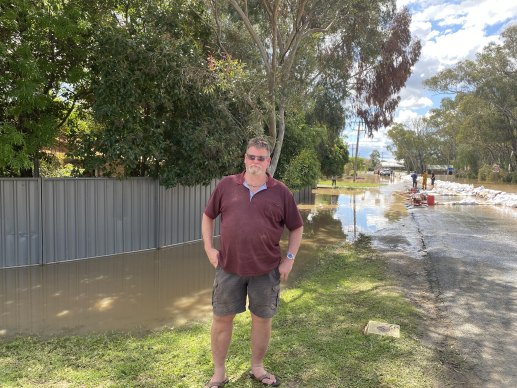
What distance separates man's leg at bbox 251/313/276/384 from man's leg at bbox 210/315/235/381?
7.5 inches

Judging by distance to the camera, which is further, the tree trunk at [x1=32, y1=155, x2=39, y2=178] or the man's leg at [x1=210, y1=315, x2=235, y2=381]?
the tree trunk at [x1=32, y1=155, x2=39, y2=178]

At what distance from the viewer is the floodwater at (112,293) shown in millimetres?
5078

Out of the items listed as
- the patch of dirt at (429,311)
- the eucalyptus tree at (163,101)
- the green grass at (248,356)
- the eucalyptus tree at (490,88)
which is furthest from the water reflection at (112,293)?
the eucalyptus tree at (490,88)

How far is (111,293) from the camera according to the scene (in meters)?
6.28

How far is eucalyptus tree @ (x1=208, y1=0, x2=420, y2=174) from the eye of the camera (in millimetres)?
9383

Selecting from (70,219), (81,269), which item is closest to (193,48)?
(70,219)

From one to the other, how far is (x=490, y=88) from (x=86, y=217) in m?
38.9

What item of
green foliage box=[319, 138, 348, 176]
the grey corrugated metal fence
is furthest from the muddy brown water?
green foliage box=[319, 138, 348, 176]

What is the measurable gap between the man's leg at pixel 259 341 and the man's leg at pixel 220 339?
0.19 m

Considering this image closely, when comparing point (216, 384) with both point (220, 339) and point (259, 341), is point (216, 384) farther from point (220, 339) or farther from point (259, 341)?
point (259, 341)

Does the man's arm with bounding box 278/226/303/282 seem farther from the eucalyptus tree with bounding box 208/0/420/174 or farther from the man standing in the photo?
the eucalyptus tree with bounding box 208/0/420/174

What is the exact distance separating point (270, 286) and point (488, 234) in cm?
1085

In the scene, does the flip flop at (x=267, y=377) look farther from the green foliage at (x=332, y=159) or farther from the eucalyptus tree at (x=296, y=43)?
the green foliage at (x=332, y=159)

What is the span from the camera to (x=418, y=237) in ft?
37.6
